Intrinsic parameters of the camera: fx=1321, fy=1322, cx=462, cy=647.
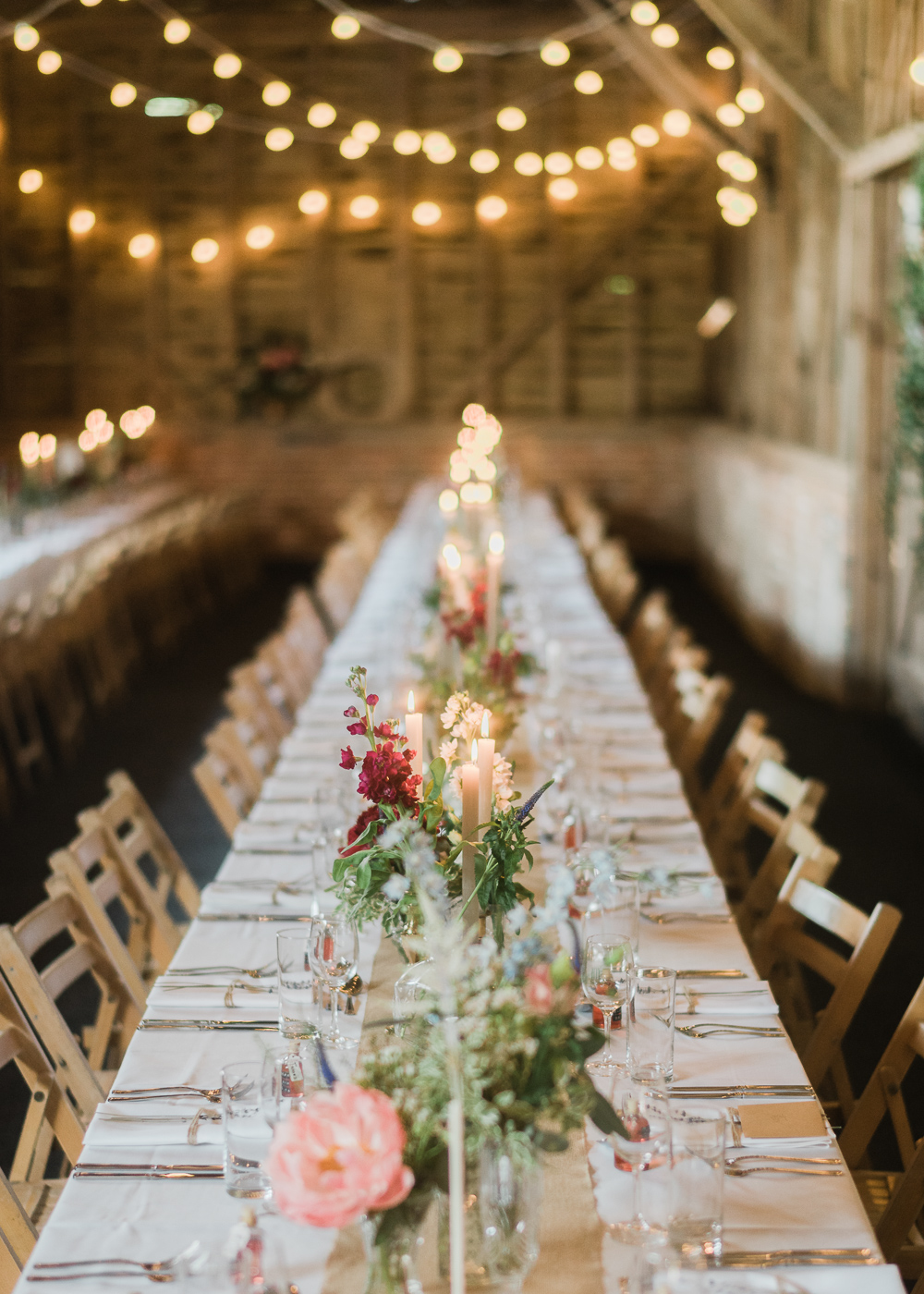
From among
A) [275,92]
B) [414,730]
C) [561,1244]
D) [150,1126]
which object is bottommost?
[561,1244]

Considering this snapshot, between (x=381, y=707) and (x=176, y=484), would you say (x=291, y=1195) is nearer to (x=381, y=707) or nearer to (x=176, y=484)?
(x=381, y=707)

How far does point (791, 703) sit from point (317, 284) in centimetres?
664

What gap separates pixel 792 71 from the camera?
6.54 m

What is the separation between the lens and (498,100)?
37.9ft

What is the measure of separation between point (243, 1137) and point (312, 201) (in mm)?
10969

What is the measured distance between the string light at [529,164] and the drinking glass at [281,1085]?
34.4ft

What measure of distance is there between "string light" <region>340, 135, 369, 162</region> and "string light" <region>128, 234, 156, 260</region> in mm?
1851

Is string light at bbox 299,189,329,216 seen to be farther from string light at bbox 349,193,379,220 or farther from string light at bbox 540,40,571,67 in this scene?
string light at bbox 540,40,571,67

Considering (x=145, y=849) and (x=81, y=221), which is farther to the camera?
(x=81, y=221)

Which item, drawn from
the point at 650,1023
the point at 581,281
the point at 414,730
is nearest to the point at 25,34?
the point at 581,281

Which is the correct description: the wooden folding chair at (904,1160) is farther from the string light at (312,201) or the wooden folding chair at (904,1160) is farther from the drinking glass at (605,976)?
the string light at (312,201)

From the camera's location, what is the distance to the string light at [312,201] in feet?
38.0

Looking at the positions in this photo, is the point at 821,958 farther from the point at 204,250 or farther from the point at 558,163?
the point at 204,250

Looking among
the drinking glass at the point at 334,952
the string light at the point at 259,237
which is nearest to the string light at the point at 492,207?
the string light at the point at 259,237
